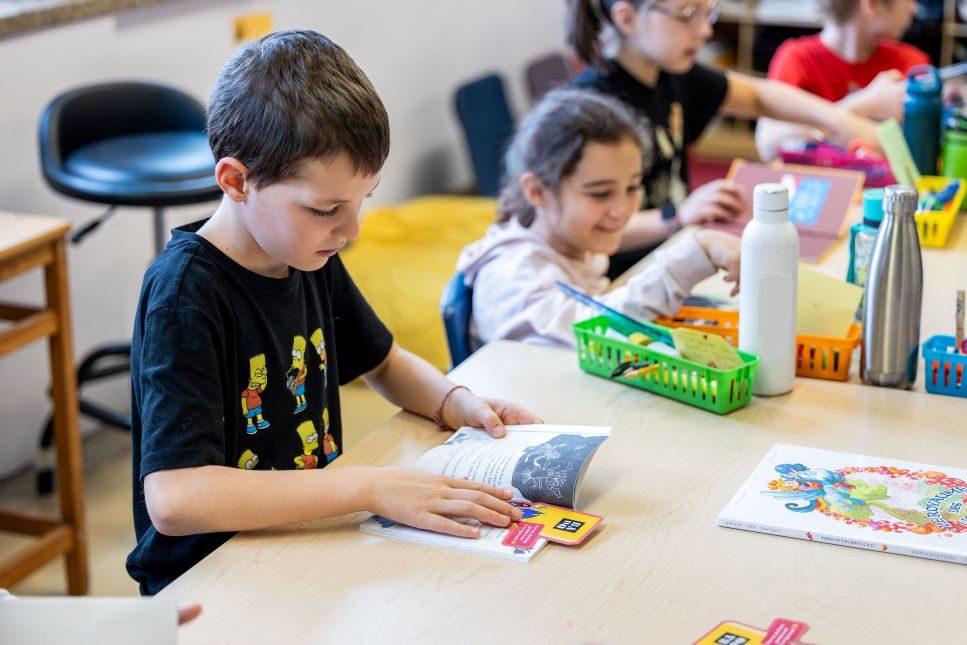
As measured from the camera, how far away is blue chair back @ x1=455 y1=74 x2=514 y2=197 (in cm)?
404

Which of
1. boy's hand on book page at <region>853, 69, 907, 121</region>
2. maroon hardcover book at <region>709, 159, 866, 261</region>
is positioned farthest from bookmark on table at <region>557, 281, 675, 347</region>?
boy's hand on book page at <region>853, 69, 907, 121</region>

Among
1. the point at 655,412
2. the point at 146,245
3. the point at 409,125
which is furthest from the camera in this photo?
the point at 409,125

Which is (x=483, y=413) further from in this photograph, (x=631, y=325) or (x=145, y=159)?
(x=145, y=159)

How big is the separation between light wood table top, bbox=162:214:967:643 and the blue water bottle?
44.5 inches

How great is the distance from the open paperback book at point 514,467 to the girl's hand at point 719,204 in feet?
2.94

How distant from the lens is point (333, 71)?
119 centimetres

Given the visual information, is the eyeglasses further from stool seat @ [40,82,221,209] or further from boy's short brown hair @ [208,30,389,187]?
boy's short brown hair @ [208,30,389,187]

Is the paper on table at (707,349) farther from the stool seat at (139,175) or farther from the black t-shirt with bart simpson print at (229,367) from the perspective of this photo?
the stool seat at (139,175)

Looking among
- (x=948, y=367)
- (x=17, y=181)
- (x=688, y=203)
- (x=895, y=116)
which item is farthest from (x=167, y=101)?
(x=948, y=367)

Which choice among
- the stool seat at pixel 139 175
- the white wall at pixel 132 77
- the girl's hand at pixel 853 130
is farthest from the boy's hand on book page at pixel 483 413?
the white wall at pixel 132 77

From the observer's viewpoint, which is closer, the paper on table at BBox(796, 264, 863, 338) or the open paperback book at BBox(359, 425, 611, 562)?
the open paperback book at BBox(359, 425, 611, 562)

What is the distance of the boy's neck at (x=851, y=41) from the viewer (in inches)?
115

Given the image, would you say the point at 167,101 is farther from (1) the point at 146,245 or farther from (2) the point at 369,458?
(2) the point at 369,458

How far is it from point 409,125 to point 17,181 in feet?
5.47
